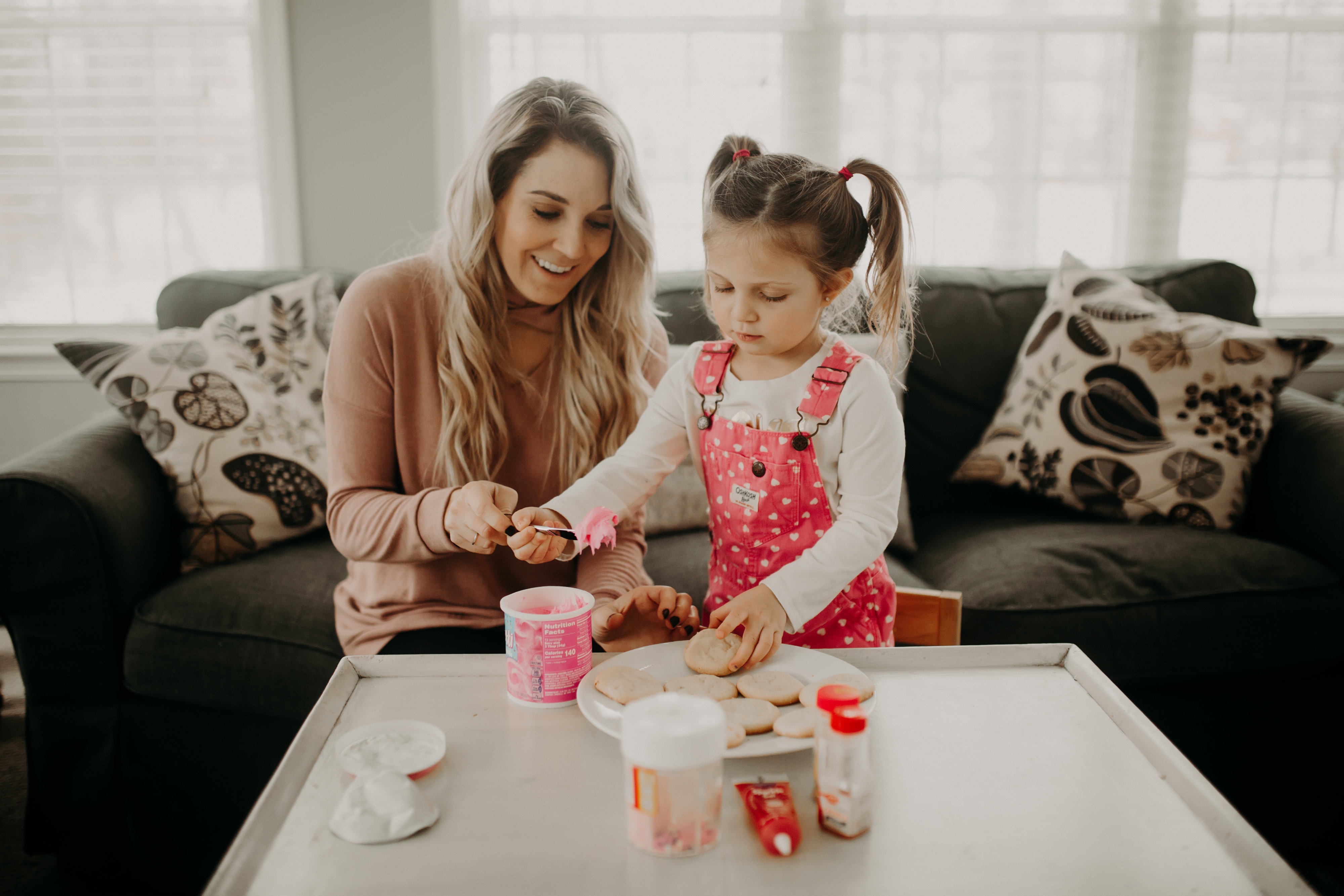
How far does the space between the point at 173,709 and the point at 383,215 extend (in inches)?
63.1

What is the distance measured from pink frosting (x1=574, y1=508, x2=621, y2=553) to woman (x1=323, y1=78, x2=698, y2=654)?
0.17 metres

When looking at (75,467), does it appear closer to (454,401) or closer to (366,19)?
(454,401)

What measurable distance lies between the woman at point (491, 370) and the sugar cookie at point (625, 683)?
A: 291 mm

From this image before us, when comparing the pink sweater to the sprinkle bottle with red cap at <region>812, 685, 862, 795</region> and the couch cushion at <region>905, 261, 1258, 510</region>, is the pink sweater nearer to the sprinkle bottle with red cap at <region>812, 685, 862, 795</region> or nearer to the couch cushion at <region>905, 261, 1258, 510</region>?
the sprinkle bottle with red cap at <region>812, 685, 862, 795</region>

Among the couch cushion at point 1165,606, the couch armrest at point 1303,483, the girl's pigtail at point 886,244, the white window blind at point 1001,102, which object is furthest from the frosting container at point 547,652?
the white window blind at point 1001,102

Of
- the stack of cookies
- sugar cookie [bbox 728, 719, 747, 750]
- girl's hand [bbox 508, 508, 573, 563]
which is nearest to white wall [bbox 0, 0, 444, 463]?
girl's hand [bbox 508, 508, 573, 563]

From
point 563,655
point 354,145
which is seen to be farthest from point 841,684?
point 354,145

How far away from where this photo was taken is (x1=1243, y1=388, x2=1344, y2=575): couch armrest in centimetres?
170

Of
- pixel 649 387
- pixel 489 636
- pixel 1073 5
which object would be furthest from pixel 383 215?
pixel 1073 5

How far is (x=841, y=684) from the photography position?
845 millimetres

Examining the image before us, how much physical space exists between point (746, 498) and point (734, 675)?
1.06 ft

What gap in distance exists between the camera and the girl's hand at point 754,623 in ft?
3.12

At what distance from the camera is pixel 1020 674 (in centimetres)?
100

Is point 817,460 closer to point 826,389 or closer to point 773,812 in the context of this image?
point 826,389
